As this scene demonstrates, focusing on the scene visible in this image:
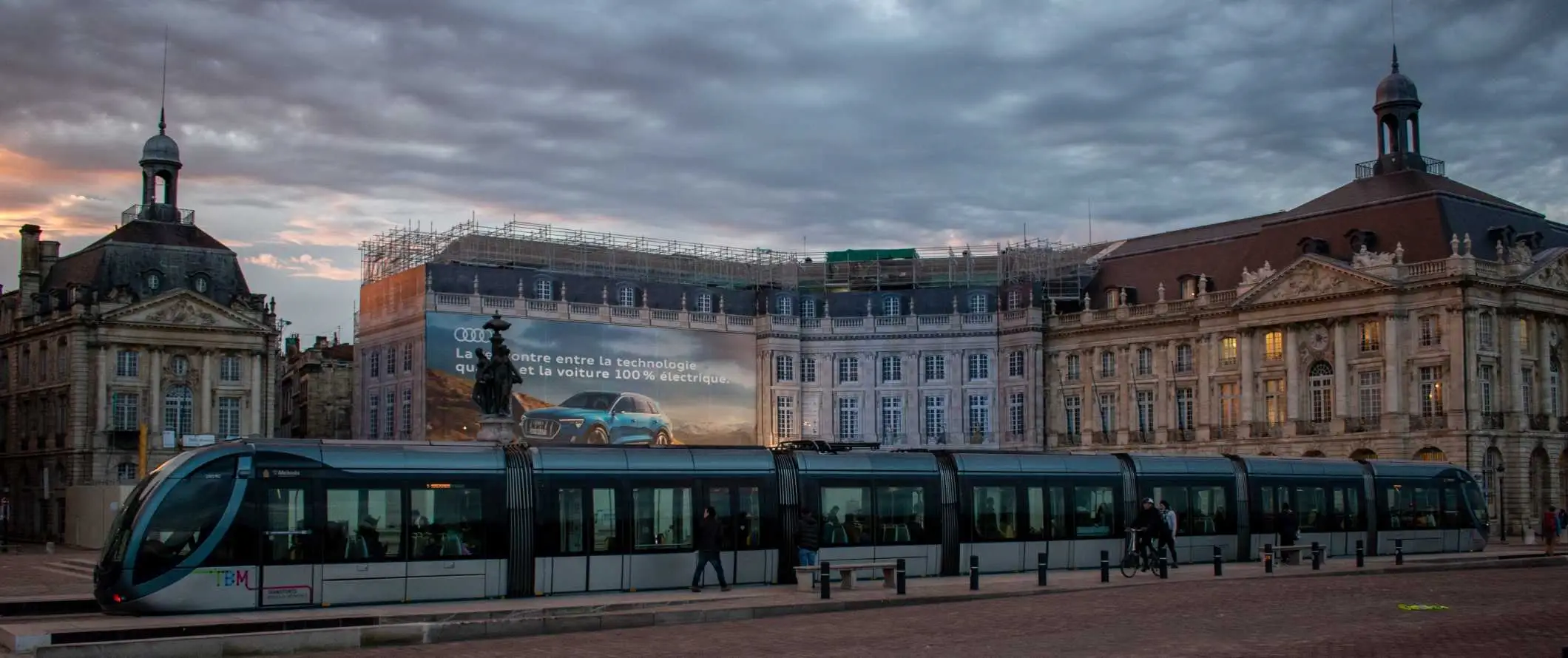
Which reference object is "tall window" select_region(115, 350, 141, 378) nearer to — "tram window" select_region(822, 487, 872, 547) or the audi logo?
the audi logo

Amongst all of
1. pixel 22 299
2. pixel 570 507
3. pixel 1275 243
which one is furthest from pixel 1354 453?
pixel 22 299

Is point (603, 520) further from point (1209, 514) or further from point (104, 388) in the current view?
point (104, 388)

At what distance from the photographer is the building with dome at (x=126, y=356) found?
7500 cm

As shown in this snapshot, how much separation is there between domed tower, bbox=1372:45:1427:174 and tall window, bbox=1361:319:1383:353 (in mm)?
10897

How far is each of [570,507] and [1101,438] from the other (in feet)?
188

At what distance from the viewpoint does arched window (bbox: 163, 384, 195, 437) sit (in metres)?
76.9

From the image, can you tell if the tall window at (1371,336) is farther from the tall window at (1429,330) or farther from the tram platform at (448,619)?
the tram platform at (448,619)

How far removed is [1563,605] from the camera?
2609cm

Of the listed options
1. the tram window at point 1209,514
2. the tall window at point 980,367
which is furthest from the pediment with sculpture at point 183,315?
the tram window at point 1209,514

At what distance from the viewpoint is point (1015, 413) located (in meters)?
85.6

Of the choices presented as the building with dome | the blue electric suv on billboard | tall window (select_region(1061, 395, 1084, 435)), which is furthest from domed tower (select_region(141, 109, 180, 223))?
tall window (select_region(1061, 395, 1084, 435))

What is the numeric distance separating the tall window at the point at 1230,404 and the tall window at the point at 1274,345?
6.98 ft

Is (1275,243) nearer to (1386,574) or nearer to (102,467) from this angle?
(1386,574)

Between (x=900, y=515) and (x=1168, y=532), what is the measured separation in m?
6.03
